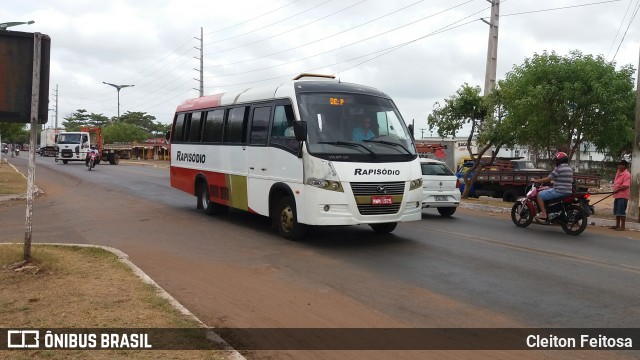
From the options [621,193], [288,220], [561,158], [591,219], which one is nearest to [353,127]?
[288,220]

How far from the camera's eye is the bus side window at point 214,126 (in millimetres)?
12625

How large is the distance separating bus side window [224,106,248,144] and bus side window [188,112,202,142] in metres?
1.73

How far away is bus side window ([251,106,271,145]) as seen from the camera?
10688mm

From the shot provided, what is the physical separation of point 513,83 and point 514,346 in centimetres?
1468

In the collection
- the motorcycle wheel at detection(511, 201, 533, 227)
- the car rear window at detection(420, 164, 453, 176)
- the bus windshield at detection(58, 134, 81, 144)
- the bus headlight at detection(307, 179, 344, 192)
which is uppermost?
the bus windshield at detection(58, 134, 81, 144)

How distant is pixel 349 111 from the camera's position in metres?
9.78

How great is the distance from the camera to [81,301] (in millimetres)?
5730

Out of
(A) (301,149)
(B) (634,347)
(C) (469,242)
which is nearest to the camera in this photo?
(B) (634,347)

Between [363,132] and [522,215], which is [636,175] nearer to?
[522,215]

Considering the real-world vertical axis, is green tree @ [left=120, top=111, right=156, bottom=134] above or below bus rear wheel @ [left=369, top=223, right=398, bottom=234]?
above

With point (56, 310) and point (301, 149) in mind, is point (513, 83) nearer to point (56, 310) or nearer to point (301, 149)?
point (301, 149)

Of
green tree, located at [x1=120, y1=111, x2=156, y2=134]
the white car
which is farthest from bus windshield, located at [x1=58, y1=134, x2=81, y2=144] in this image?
green tree, located at [x1=120, y1=111, x2=156, y2=134]

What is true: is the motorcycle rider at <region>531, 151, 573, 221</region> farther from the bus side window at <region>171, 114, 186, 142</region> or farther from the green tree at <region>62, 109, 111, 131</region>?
the green tree at <region>62, 109, 111, 131</region>

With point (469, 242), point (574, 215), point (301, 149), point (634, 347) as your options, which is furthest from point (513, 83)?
point (634, 347)
